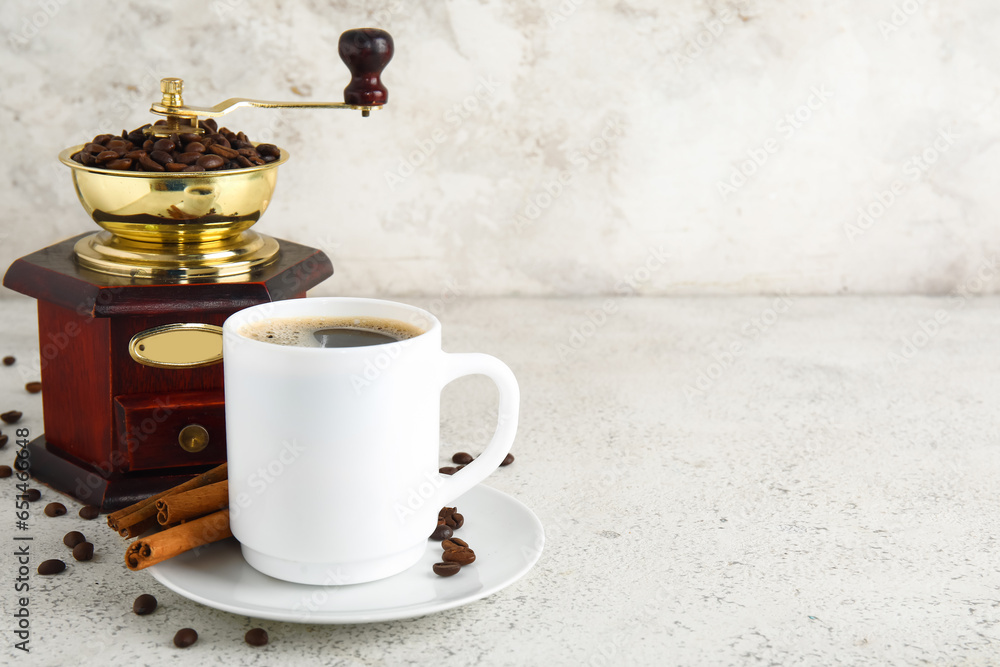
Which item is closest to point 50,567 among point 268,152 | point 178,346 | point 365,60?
point 178,346

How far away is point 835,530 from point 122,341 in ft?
2.63

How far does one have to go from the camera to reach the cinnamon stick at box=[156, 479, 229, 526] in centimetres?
86

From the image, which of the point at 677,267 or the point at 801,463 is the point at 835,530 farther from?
the point at 677,267

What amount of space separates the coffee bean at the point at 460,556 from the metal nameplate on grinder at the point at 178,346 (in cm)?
37

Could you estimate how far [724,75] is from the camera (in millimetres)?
2059

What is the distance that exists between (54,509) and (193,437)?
164 millimetres

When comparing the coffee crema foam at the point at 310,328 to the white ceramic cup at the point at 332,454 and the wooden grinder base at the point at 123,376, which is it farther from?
the wooden grinder base at the point at 123,376

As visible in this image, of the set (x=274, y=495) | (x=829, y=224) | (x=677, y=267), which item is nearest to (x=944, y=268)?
(x=829, y=224)

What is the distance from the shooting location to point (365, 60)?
1090 mm

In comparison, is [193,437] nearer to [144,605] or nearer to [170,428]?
[170,428]

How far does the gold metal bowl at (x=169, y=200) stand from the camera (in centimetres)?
101

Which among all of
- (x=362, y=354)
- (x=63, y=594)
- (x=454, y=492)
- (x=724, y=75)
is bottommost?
(x=63, y=594)

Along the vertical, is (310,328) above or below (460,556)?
above

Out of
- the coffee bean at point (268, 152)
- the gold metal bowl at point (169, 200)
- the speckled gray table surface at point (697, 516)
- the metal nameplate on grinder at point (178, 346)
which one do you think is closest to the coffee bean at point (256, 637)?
the speckled gray table surface at point (697, 516)
